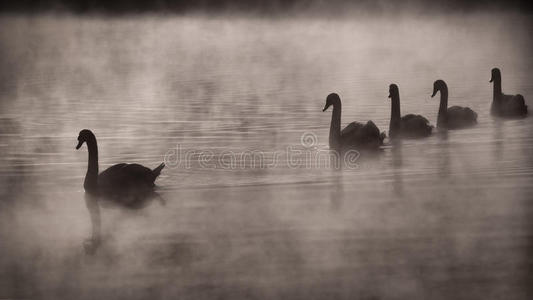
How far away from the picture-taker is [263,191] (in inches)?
206

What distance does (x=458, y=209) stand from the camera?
472cm

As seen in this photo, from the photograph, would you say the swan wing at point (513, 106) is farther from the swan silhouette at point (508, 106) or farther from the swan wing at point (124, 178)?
the swan wing at point (124, 178)

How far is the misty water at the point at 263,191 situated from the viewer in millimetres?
3713

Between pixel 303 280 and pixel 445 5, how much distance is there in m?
22.0

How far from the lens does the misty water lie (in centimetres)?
371

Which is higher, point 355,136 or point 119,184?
point 355,136

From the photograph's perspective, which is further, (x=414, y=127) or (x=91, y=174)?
(x=414, y=127)

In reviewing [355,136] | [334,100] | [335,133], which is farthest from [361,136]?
[334,100]

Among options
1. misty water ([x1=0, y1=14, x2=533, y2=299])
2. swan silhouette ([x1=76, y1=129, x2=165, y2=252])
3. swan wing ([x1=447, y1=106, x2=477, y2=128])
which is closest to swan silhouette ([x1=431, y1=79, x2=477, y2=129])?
swan wing ([x1=447, y1=106, x2=477, y2=128])

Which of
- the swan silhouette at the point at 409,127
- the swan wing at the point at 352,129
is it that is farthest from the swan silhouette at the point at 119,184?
the swan silhouette at the point at 409,127

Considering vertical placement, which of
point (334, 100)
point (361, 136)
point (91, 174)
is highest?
point (334, 100)

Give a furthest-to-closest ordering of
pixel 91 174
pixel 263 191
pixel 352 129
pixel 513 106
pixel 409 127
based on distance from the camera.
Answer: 1. pixel 513 106
2. pixel 409 127
3. pixel 352 129
4. pixel 91 174
5. pixel 263 191

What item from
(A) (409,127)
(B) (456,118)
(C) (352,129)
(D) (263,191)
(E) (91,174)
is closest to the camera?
(D) (263,191)

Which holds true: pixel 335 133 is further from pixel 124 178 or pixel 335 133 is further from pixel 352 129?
pixel 124 178
